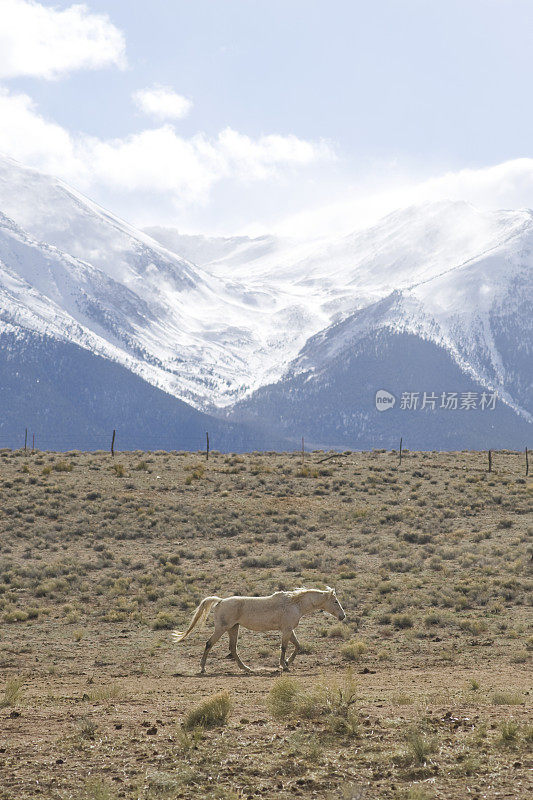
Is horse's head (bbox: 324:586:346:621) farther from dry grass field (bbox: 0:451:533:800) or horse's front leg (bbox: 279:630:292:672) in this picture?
horse's front leg (bbox: 279:630:292:672)

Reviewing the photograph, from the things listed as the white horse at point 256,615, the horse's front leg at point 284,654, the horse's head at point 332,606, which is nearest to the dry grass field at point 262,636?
the horse's front leg at point 284,654

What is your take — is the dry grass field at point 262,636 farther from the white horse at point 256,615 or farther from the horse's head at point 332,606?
the horse's head at point 332,606

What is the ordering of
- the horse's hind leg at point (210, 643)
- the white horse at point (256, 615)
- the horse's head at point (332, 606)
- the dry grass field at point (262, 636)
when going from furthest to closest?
the horse's head at point (332, 606), the white horse at point (256, 615), the horse's hind leg at point (210, 643), the dry grass field at point (262, 636)

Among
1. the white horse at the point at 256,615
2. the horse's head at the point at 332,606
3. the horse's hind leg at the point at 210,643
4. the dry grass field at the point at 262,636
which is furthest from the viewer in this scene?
the horse's head at the point at 332,606

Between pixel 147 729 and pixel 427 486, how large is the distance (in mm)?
36731

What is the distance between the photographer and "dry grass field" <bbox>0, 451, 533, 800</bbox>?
883 cm

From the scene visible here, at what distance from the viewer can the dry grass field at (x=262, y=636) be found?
8828 millimetres

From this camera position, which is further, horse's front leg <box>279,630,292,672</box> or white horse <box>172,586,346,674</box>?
white horse <box>172,586,346,674</box>

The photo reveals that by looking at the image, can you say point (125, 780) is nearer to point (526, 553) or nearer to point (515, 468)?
point (526, 553)

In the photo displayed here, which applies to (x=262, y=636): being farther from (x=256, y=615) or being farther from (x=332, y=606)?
(x=256, y=615)

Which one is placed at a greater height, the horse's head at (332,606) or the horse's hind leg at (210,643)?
the horse's head at (332,606)

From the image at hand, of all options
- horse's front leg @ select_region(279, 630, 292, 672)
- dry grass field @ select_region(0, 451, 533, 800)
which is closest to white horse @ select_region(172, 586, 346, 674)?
horse's front leg @ select_region(279, 630, 292, 672)

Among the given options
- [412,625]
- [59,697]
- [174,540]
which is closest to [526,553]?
[412,625]

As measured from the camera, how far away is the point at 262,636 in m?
19.8
